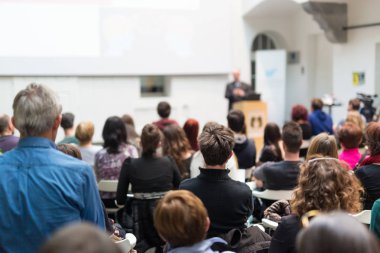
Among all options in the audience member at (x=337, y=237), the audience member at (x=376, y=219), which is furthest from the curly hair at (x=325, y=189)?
the audience member at (x=337, y=237)

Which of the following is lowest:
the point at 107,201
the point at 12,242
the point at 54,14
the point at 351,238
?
the point at 107,201

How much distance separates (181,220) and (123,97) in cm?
844

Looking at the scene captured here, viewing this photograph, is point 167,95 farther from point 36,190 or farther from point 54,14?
point 36,190

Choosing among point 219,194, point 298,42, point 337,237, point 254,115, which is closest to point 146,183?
point 219,194

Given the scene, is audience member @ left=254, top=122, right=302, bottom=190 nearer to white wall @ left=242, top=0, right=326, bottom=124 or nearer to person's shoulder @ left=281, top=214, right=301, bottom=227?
person's shoulder @ left=281, top=214, right=301, bottom=227

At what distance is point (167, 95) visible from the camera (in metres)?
10.7

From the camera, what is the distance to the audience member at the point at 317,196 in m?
2.07

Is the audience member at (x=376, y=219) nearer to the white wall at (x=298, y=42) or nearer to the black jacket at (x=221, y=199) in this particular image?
the black jacket at (x=221, y=199)

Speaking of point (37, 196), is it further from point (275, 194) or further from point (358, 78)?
point (358, 78)

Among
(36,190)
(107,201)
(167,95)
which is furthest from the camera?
(167,95)

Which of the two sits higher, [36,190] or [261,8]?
[261,8]

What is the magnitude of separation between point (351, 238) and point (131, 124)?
488 cm

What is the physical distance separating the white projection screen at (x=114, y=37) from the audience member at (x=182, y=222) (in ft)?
26.1

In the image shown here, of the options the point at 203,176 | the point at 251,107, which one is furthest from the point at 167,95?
the point at 203,176
